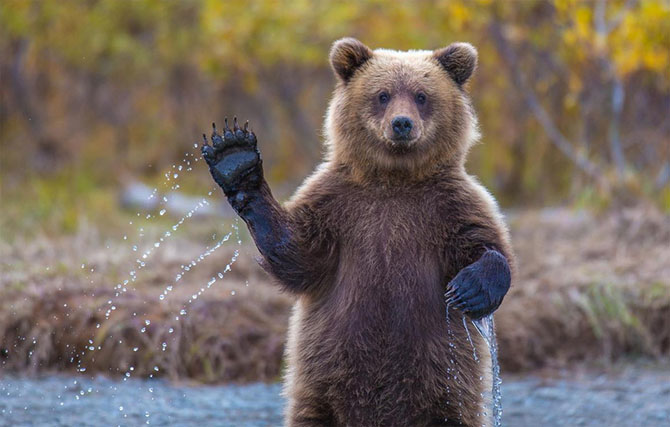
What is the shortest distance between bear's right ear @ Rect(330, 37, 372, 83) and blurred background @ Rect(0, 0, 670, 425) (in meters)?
0.93

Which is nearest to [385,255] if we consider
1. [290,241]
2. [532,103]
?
[290,241]

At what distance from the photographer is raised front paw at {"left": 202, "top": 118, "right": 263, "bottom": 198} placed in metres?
3.71

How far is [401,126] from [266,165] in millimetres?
9706

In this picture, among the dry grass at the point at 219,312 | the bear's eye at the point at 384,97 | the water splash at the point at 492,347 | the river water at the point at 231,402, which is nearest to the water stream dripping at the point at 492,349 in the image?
the water splash at the point at 492,347

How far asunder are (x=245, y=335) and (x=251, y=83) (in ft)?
19.1

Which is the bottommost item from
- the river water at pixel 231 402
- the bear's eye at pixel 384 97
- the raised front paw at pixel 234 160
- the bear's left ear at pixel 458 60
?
the river water at pixel 231 402

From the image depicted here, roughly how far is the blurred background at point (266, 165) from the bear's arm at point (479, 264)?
1.31 m

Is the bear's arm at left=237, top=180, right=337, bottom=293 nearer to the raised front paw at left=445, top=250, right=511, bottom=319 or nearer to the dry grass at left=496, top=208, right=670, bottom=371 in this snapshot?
the raised front paw at left=445, top=250, right=511, bottom=319

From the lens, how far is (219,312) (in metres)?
6.46

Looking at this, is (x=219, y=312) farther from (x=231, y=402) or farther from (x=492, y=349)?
(x=492, y=349)

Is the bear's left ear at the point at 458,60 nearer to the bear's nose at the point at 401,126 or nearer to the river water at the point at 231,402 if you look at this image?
the bear's nose at the point at 401,126

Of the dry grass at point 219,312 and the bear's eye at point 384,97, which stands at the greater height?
the bear's eye at point 384,97

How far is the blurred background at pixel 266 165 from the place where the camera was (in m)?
6.28

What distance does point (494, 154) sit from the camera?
11625 mm
